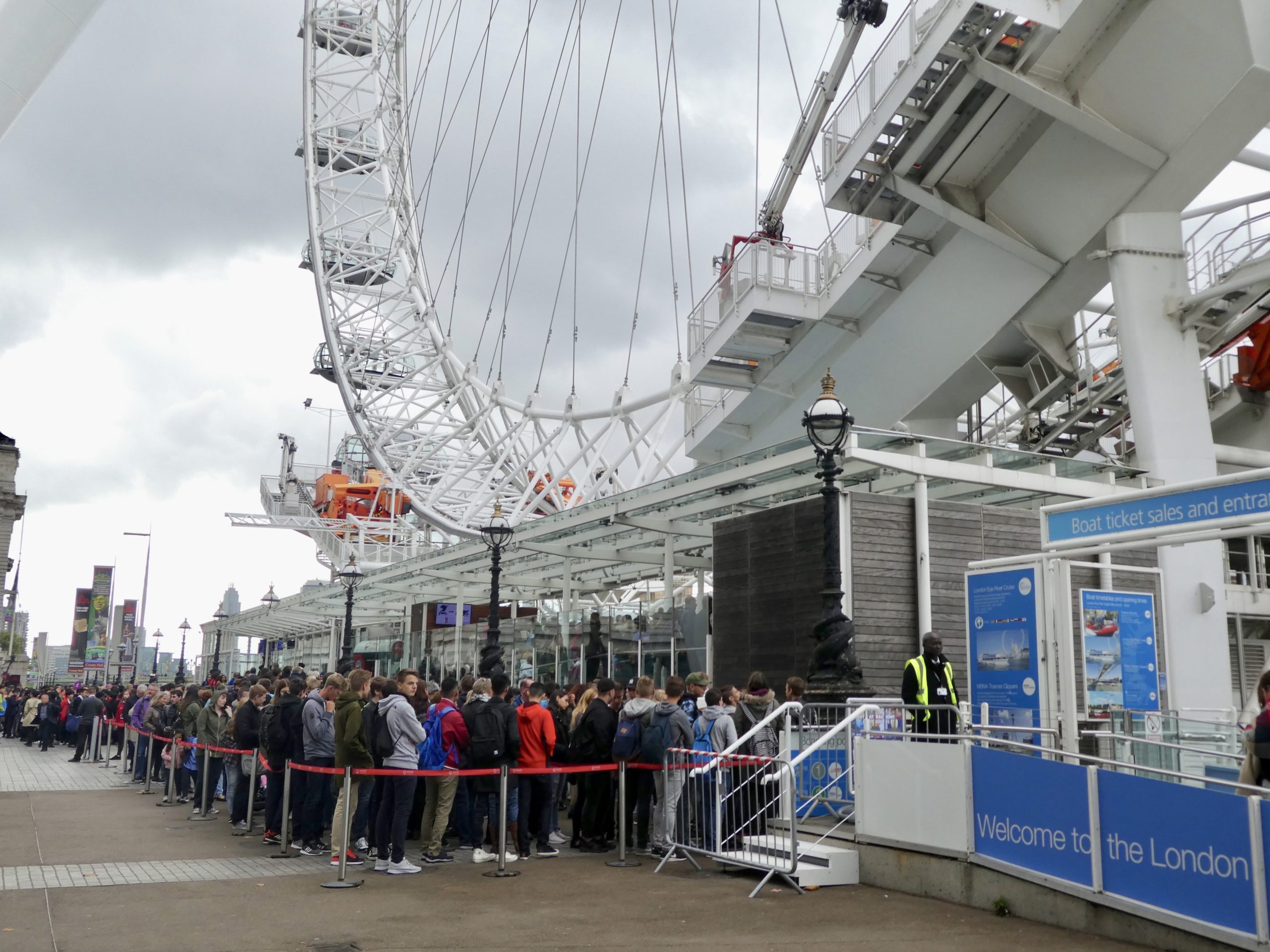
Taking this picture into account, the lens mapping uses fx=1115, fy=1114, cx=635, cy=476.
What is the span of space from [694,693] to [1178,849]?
5824 mm

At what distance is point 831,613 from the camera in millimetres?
10906

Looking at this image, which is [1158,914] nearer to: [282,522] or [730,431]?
[730,431]

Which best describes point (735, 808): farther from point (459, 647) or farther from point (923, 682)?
point (459, 647)

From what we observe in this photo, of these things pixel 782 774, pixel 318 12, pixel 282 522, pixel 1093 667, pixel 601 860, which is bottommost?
pixel 601 860

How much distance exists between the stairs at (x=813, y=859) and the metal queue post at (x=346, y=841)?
245cm

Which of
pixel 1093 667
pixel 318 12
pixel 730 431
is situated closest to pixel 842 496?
pixel 1093 667

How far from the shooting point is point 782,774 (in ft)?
31.7

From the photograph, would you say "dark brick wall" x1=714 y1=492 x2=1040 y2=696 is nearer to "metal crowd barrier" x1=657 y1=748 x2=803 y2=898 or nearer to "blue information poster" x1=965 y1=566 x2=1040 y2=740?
"blue information poster" x1=965 y1=566 x2=1040 y2=740

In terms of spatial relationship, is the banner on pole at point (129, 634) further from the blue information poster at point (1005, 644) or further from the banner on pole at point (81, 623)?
the blue information poster at point (1005, 644)

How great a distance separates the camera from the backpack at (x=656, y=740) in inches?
424

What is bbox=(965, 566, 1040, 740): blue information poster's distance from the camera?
36.4 ft

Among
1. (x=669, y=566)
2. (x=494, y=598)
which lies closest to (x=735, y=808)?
(x=494, y=598)

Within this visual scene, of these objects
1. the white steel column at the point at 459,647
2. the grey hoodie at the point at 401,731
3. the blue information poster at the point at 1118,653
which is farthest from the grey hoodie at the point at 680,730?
the white steel column at the point at 459,647

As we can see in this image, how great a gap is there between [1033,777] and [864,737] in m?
1.84
